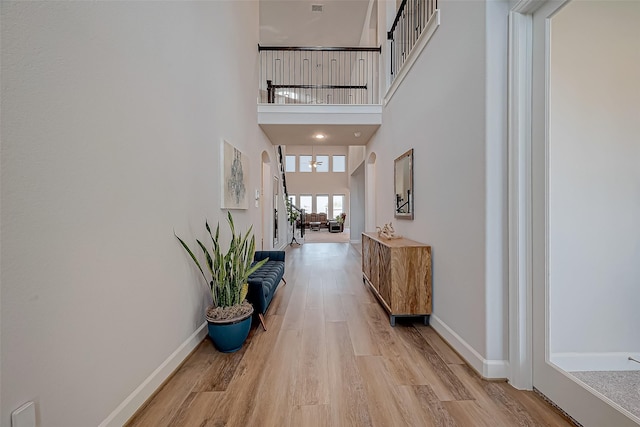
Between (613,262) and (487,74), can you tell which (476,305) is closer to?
(613,262)

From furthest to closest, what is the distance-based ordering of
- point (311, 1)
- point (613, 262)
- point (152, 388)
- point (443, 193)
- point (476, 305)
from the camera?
point (311, 1) < point (443, 193) < point (476, 305) < point (613, 262) < point (152, 388)

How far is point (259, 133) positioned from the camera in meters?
4.94

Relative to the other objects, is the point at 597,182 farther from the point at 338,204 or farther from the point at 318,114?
the point at 338,204

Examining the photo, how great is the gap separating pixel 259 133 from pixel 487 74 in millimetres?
3841

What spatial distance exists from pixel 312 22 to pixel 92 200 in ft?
25.6

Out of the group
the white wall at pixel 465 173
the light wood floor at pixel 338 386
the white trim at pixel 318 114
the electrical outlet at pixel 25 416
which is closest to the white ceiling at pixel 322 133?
the white trim at pixel 318 114

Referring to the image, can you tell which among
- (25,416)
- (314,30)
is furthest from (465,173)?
(314,30)

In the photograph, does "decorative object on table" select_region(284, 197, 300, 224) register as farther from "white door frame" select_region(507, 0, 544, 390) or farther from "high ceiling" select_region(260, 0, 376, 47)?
"white door frame" select_region(507, 0, 544, 390)

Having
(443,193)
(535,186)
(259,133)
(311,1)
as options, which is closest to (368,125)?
(259,133)

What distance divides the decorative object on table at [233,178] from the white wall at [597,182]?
277cm

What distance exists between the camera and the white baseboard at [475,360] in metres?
1.80

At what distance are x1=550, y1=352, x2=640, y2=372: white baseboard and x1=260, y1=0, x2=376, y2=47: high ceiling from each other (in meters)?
7.07

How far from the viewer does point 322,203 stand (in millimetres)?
16141

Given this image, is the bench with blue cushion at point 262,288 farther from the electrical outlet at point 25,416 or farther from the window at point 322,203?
the window at point 322,203
